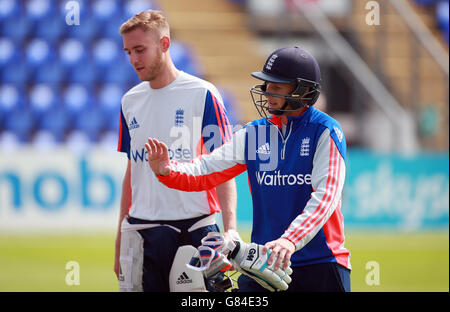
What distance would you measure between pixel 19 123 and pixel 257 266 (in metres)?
12.2

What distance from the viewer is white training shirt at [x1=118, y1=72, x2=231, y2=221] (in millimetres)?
4672

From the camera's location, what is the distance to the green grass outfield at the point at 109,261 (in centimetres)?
906

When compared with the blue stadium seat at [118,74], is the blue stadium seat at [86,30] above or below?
above

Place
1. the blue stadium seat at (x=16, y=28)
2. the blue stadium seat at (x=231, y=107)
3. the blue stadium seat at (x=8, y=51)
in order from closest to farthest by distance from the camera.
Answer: the blue stadium seat at (x=231, y=107), the blue stadium seat at (x=8, y=51), the blue stadium seat at (x=16, y=28)

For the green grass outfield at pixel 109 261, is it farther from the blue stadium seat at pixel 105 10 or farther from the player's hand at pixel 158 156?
the blue stadium seat at pixel 105 10

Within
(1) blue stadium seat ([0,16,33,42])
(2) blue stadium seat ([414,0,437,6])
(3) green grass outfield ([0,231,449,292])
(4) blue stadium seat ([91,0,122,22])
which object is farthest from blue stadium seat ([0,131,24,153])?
(2) blue stadium seat ([414,0,437,6])

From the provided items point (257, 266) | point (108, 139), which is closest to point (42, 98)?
point (108, 139)

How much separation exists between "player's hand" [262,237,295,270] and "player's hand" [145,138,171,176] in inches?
29.8

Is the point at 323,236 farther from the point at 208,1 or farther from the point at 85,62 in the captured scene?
the point at 208,1

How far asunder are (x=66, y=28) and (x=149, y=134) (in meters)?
12.3

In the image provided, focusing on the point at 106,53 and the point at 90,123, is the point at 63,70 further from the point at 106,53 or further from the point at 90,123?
the point at 90,123

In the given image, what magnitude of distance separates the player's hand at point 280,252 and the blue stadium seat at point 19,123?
39.9ft

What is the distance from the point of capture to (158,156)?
4008 millimetres

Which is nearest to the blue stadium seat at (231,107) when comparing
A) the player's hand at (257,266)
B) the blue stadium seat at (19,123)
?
the blue stadium seat at (19,123)
